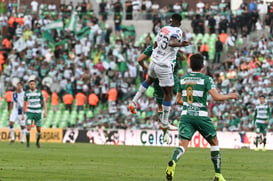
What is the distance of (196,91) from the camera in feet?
51.3

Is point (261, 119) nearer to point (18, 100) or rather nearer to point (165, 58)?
point (18, 100)

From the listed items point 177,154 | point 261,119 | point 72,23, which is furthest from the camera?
point 72,23

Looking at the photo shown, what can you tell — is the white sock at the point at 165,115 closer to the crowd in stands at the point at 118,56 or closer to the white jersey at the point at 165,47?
the white jersey at the point at 165,47

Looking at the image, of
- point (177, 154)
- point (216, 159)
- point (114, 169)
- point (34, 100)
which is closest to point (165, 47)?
point (114, 169)

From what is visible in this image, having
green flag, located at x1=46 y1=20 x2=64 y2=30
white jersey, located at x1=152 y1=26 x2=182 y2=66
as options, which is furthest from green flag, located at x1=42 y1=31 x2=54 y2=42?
white jersey, located at x1=152 y1=26 x2=182 y2=66

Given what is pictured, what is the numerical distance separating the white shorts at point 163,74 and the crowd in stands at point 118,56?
762 inches

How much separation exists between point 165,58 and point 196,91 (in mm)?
4567

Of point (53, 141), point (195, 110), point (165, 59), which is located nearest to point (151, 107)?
point (53, 141)

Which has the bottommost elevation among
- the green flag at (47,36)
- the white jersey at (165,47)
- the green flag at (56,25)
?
the white jersey at (165,47)

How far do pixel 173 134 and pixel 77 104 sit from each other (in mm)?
7060

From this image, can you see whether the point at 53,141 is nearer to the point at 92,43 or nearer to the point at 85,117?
the point at 85,117

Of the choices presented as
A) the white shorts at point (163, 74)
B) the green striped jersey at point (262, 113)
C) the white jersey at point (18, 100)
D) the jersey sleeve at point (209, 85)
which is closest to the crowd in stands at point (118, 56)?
the green striped jersey at point (262, 113)

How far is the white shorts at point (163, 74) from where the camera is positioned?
793 inches

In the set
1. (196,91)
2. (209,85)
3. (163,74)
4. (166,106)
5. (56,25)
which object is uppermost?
(56,25)
